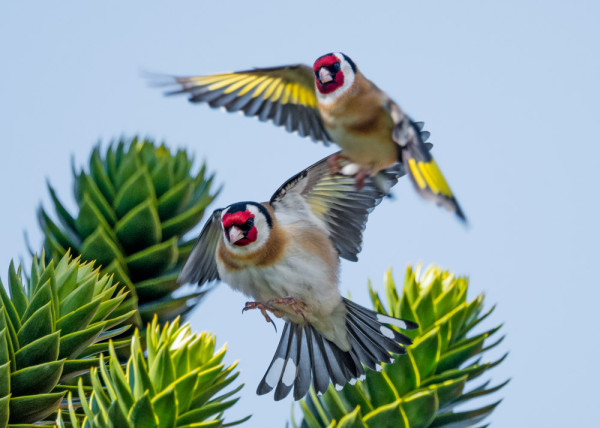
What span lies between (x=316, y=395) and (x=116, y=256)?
3.57ft

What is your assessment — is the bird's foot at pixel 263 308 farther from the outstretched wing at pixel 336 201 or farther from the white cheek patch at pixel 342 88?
the white cheek patch at pixel 342 88

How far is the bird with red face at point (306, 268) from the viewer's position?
3.71 metres

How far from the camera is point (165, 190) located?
3.88 metres

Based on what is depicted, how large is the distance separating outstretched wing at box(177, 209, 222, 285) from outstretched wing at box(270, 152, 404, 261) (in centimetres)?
32

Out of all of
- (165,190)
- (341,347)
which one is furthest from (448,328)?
(165,190)

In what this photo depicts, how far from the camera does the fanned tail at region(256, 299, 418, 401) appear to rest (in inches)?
145

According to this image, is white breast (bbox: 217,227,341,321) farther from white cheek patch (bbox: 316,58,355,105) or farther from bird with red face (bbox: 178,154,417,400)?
white cheek patch (bbox: 316,58,355,105)

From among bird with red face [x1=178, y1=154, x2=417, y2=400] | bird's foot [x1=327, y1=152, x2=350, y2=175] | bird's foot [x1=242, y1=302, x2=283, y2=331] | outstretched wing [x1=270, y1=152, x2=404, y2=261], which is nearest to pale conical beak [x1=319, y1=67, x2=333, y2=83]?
bird's foot [x1=327, y1=152, x2=350, y2=175]

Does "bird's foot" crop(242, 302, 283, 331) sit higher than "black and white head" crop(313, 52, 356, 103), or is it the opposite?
"black and white head" crop(313, 52, 356, 103)

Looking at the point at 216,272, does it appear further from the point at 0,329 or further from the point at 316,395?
the point at 0,329

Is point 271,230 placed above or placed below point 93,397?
above

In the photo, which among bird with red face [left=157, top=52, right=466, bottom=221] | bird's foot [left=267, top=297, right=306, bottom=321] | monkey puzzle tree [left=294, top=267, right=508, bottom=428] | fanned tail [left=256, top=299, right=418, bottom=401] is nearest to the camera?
bird with red face [left=157, top=52, right=466, bottom=221]

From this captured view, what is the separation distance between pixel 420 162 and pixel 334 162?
826 millimetres

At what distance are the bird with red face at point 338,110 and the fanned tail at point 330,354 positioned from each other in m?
0.72
